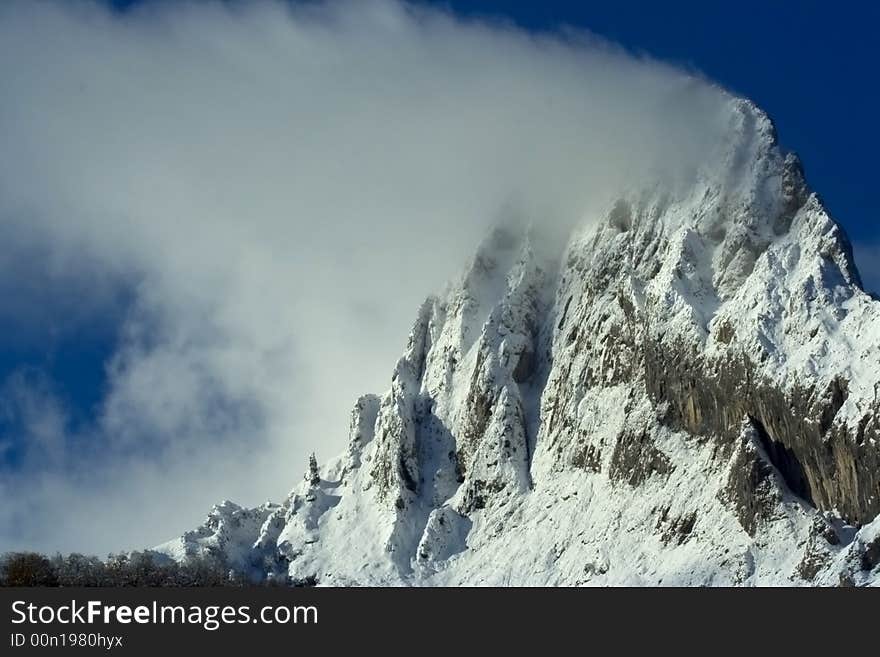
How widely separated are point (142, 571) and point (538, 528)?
65.2 m

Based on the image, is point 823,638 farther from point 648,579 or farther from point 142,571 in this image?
point 142,571

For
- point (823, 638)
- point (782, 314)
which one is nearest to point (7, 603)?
point (823, 638)

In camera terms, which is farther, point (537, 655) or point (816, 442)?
point (816, 442)

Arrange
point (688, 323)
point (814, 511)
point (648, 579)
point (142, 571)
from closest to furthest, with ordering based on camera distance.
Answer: point (814, 511), point (648, 579), point (688, 323), point (142, 571)

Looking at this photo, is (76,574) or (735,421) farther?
(76,574)

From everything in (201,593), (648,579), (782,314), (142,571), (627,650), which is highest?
(782,314)

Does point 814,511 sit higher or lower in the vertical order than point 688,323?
lower

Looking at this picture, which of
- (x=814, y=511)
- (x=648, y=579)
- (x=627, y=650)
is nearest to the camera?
(x=627, y=650)

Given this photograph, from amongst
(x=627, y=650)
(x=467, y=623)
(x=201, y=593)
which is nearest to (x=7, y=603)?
(x=201, y=593)

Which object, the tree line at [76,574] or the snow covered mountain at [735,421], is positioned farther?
the tree line at [76,574]

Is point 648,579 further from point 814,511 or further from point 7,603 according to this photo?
point 7,603

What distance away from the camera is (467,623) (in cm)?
7425

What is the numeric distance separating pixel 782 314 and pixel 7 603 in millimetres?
121217

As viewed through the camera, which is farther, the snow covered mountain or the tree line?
the tree line
